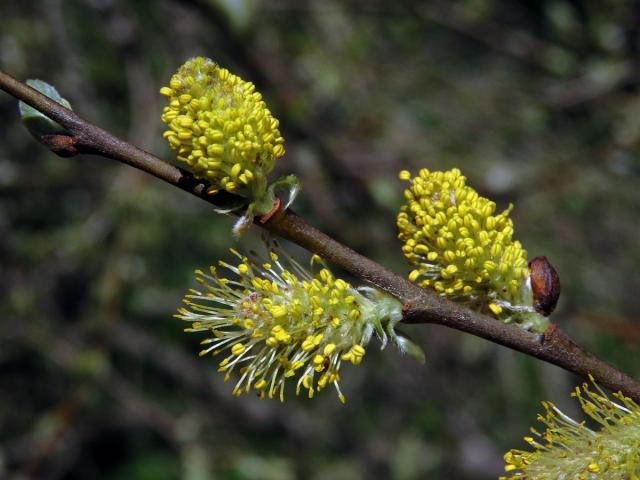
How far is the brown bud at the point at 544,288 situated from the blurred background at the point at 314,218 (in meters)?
1.04

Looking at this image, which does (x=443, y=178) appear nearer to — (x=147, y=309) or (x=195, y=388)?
(x=147, y=309)

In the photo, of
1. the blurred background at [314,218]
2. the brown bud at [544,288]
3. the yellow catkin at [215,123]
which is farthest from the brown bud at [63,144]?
the blurred background at [314,218]

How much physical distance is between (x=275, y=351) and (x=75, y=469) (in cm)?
356

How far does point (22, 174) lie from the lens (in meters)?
2.95

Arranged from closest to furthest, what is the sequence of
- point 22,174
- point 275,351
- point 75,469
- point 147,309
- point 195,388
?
point 275,351 → point 22,174 → point 147,309 → point 195,388 → point 75,469

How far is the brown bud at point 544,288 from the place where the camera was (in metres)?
1.24

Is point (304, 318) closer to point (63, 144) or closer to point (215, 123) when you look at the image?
point (215, 123)

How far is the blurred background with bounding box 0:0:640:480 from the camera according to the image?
2.78m

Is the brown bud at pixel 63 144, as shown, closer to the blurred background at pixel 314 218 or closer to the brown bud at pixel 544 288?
the brown bud at pixel 544 288

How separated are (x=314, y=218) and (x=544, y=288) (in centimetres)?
169

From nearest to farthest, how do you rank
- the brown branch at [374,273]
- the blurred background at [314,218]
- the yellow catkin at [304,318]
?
the brown branch at [374,273]
the yellow catkin at [304,318]
the blurred background at [314,218]

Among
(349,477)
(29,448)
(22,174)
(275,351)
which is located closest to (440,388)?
(349,477)

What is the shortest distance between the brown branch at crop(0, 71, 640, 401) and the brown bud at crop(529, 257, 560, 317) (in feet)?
0.16

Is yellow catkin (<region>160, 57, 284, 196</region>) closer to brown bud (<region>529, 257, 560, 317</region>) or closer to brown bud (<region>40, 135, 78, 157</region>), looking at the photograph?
brown bud (<region>40, 135, 78, 157</region>)
